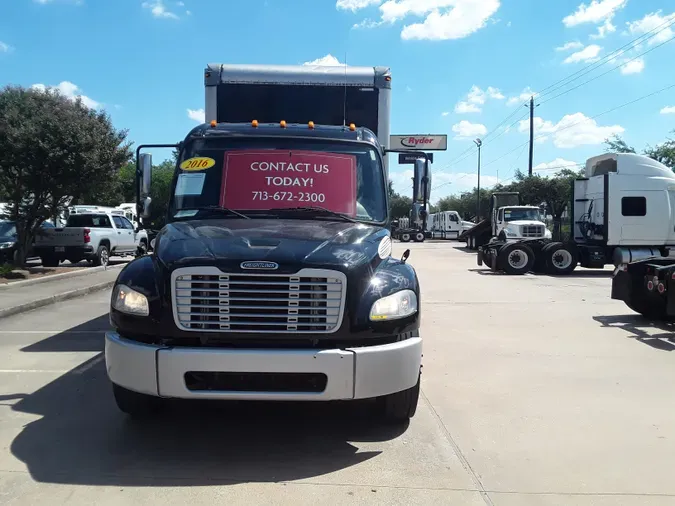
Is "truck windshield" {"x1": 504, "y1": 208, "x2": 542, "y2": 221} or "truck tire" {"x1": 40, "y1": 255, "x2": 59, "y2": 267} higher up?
"truck windshield" {"x1": 504, "y1": 208, "x2": 542, "y2": 221}

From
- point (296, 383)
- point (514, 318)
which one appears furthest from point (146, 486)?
point (514, 318)

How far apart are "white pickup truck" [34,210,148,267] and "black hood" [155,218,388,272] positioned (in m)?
12.1

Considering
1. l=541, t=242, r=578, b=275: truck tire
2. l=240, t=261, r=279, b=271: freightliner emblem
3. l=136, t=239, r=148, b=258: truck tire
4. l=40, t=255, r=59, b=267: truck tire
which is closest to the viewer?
l=240, t=261, r=279, b=271: freightliner emblem

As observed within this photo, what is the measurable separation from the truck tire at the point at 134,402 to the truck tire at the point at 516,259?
1565 centimetres

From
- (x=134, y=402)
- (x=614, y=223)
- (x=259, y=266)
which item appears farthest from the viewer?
(x=614, y=223)

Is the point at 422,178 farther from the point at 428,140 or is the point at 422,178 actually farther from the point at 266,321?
the point at 428,140

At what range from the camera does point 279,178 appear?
5.52 metres

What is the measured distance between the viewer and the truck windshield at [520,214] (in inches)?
1087

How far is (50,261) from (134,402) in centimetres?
1577

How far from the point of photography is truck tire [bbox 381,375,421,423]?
4582mm

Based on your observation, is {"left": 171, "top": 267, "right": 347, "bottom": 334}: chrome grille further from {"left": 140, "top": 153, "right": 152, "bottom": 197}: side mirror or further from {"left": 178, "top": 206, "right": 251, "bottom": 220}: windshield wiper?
{"left": 140, "top": 153, "right": 152, "bottom": 197}: side mirror

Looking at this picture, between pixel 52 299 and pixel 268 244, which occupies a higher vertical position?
pixel 268 244

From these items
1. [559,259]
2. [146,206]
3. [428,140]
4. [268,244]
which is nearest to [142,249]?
[146,206]

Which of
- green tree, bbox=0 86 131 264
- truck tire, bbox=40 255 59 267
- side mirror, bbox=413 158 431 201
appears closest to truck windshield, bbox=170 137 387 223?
side mirror, bbox=413 158 431 201
